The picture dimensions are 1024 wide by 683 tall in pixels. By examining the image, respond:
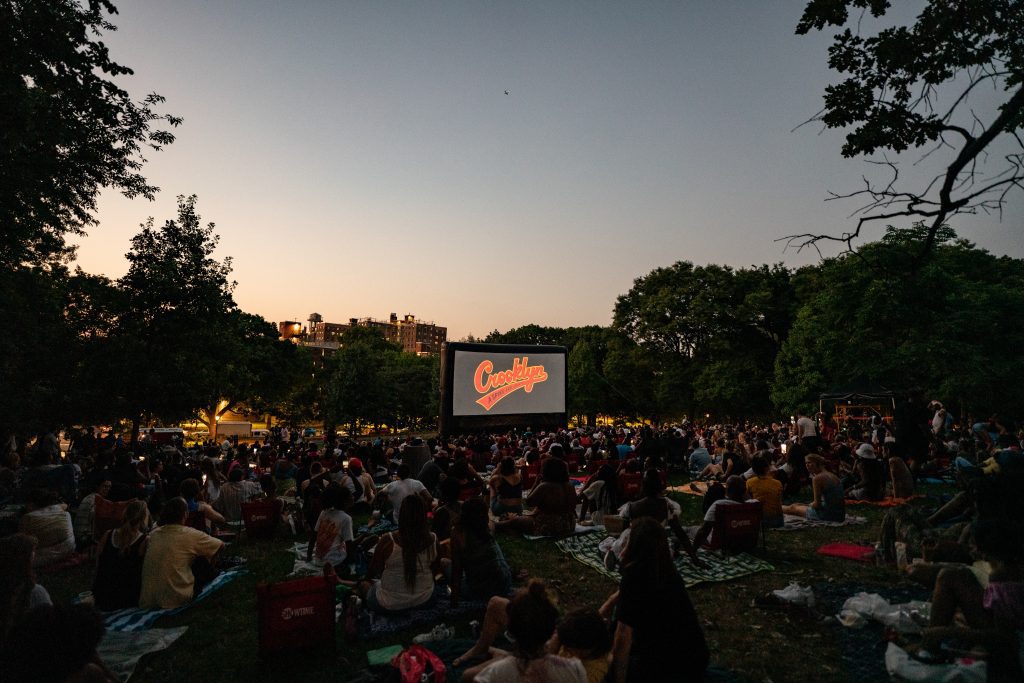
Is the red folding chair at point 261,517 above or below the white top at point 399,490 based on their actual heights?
below

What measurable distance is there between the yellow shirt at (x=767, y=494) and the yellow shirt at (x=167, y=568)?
760 cm

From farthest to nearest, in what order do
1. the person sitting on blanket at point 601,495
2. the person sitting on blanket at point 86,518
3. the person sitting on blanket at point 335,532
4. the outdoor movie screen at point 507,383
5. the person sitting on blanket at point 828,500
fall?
the outdoor movie screen at point 507,383, the person sitting on blanket at point 601,495, the person sitting on blanket at point 828,500, the person sitting on blanket at point 86,518, the person sitting on blanket at point 335,532

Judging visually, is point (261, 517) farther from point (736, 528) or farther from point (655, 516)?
point (736, 528)

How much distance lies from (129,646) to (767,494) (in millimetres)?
8124

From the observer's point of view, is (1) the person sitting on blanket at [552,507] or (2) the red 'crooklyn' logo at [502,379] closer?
(1) the person sitting on blanket at [552,507]

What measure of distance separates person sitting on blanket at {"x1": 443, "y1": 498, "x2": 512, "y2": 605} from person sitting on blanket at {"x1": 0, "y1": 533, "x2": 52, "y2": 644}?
3.07 m

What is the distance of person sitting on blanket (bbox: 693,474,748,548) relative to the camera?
6.80m

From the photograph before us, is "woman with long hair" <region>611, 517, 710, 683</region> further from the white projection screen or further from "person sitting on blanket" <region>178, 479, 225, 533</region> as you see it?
the white projection screen

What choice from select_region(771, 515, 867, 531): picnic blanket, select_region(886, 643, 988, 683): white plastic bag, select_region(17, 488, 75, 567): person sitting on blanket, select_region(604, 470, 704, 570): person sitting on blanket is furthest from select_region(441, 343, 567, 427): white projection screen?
select_region(886, 643, 988, 683): white plastic bag

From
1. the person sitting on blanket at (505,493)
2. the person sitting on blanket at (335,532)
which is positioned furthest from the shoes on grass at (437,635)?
the person sitting on blanket at (505,493)

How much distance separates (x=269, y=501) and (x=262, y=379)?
42.4m

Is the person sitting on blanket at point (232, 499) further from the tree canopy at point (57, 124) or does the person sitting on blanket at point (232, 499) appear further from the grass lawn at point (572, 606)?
the tree canopy at point (57, 124)

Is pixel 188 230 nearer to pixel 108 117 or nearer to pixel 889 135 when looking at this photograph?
pixel 108 117

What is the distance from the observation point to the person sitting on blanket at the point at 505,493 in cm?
889
